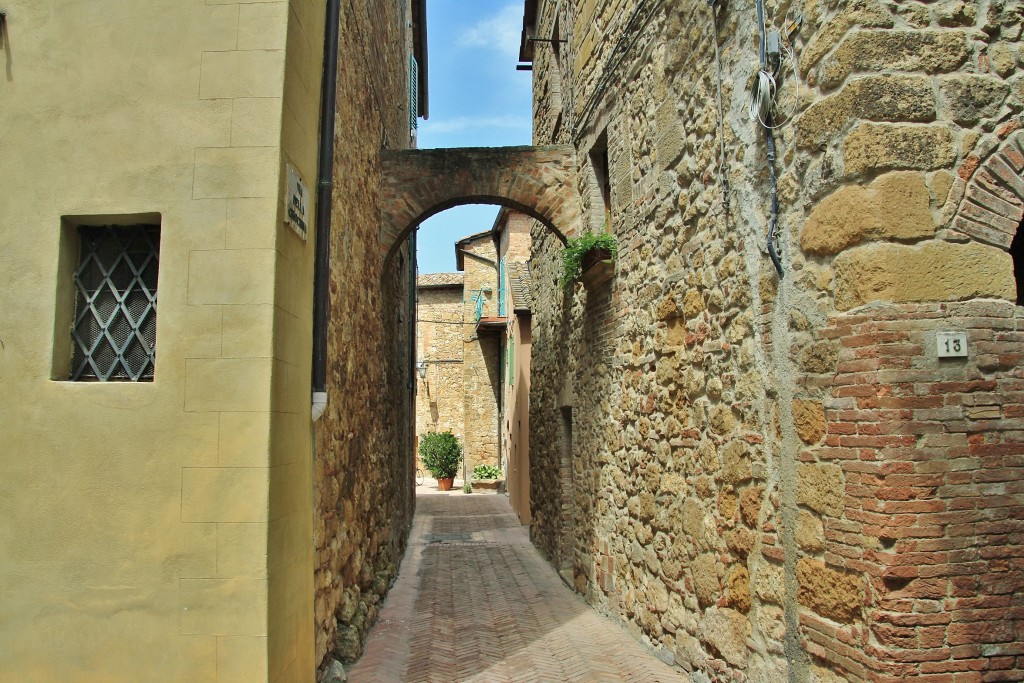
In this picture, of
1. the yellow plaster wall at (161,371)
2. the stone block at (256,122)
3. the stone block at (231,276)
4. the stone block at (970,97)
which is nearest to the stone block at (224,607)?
the yellow plaster wall at (161,371)

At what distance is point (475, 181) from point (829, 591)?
555 centimetres

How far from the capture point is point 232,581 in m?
3.10

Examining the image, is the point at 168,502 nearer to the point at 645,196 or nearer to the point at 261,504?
the point at 261,504

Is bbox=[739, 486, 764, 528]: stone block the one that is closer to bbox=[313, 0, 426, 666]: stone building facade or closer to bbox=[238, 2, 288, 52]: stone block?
bbox=[313, 0, 426, 666]: stone building facade

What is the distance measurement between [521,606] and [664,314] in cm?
355

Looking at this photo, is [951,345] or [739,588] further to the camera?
[739,588]

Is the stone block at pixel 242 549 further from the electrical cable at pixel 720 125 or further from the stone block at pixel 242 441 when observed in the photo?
the electrical cable at pixel 720 125

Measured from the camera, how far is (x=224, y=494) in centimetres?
313

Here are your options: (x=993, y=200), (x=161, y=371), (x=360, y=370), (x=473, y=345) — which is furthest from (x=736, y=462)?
(x=473, y=345)

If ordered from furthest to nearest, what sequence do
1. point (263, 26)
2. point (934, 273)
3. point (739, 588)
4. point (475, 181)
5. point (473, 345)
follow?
point (473, 345) → point (475, 181) → point (739, 588) → point (263, 26) → point (934, 273)

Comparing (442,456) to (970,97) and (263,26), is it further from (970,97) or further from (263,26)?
(970,97)

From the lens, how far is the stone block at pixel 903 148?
9.34ft

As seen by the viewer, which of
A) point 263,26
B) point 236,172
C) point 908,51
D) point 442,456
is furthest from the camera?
point 442,456

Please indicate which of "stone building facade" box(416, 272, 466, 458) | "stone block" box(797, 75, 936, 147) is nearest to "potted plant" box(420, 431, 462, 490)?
"stone building facade" box(416, 272, 466, 458)
